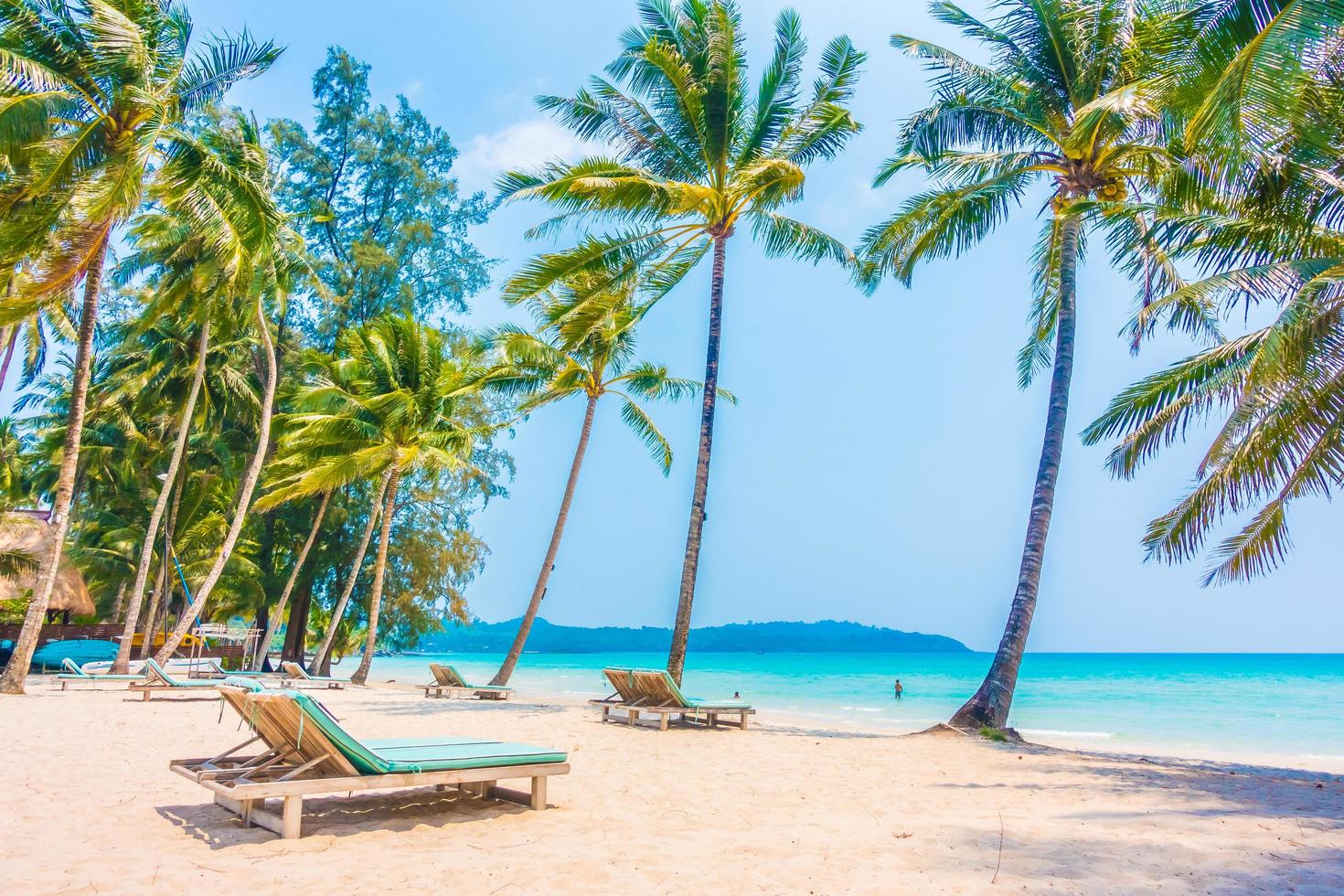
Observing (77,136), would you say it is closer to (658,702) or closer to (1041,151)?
(658,702)

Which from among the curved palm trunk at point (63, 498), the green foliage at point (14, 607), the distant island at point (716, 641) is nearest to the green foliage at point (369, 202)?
the curved palm trunk at point (63, 498)

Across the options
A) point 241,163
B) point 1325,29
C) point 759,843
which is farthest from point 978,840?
point 241,163

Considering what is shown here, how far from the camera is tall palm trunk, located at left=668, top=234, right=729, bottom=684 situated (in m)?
12.9

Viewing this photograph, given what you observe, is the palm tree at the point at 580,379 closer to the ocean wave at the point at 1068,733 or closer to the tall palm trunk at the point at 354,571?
the tall palm trunk at the point at 354,571

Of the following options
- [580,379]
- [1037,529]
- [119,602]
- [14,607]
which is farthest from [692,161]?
[14,607]

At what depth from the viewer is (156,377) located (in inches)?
826

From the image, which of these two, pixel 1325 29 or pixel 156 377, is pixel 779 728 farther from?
pixel 156 377

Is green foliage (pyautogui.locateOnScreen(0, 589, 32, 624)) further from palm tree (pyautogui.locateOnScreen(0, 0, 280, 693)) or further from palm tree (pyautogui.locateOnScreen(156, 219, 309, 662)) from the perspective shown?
palm tree (pyautogui.locateOnScreen(0, 0, 280, 693))

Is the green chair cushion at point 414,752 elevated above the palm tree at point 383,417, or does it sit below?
below

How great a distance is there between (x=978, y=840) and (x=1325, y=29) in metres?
6.65

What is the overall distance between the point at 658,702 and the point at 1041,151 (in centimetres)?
953

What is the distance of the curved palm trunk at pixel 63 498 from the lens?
41.2ft

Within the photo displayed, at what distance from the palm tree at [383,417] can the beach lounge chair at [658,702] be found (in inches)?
333

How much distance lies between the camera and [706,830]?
16.3 feet
